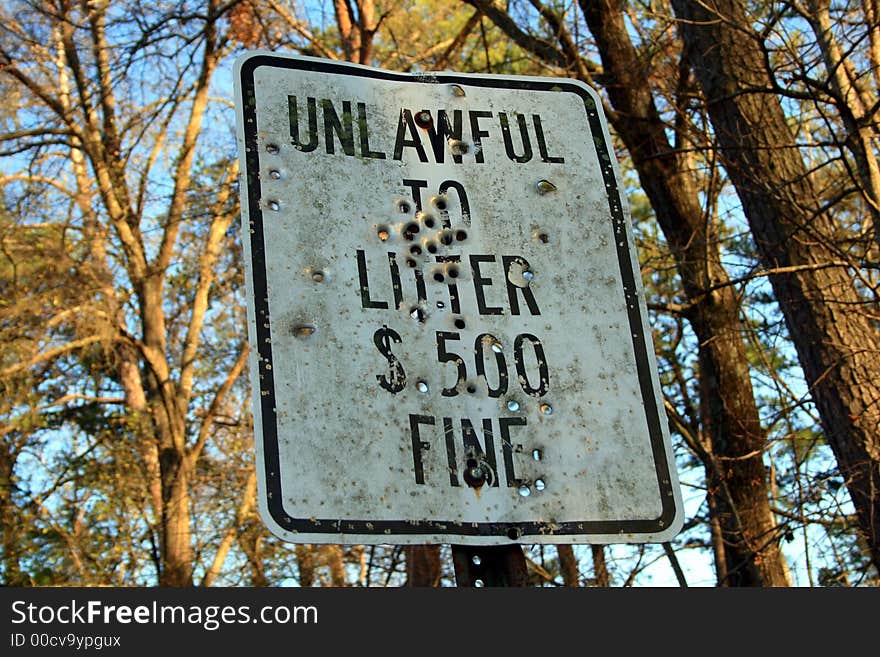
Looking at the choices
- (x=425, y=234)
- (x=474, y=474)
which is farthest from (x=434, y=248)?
(x=474, y=474)

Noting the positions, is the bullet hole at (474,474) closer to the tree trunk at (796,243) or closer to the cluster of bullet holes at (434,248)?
the cluster of bullet holes at (434,248)

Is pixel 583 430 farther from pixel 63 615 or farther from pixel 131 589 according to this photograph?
pixel 63 615

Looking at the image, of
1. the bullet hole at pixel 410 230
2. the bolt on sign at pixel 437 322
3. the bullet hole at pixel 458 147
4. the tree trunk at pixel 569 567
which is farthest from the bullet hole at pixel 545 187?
the tree trunk at pixel 569 567

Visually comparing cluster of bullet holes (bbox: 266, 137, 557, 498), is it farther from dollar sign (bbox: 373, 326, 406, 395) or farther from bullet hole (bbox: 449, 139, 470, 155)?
bullet hole (bbox: 449, 139, 470, 155)

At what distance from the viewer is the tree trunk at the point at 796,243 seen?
482 cm

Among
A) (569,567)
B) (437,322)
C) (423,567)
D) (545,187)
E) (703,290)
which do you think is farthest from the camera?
(423,567)

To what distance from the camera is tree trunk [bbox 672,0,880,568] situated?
4.82m

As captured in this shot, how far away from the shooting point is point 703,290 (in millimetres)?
6766

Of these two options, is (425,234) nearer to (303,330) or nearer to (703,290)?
(303,330)

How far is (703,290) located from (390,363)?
538 cm

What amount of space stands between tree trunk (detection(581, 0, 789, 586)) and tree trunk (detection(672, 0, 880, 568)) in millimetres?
1129

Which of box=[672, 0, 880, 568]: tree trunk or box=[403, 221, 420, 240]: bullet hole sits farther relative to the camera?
box=[672, 0, 880, 568]: tree trunk

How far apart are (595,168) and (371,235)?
0.48m

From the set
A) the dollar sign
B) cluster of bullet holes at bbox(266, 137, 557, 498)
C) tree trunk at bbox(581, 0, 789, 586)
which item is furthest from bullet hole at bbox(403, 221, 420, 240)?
tree trunk at bbox(581, 0, 789, 586)
